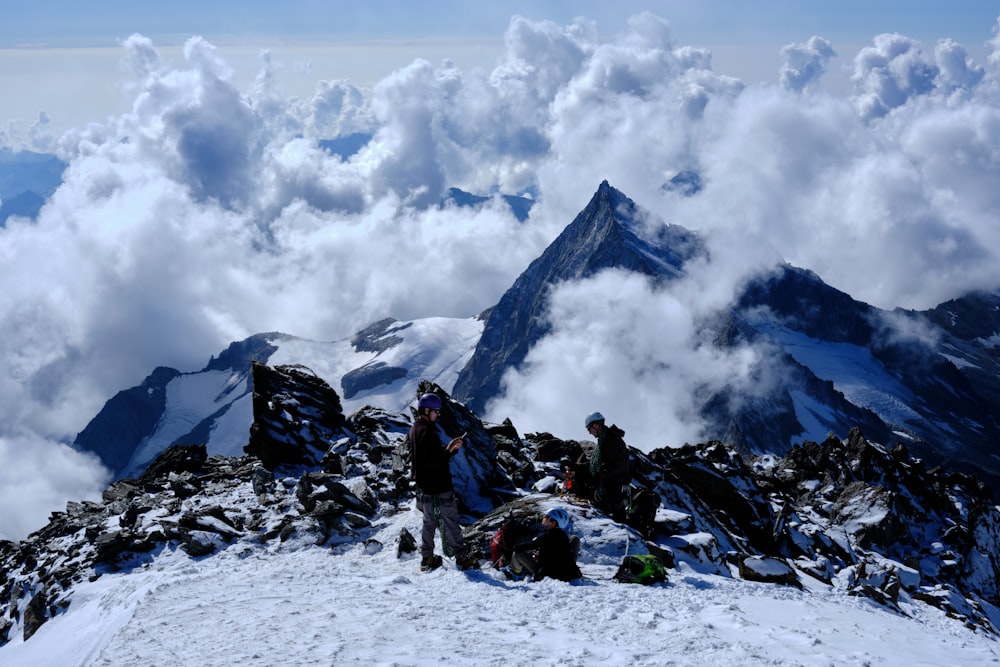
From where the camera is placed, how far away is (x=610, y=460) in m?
21.9

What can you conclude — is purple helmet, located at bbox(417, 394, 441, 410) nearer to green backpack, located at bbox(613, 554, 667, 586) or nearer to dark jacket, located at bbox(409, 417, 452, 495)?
dark jacket, located at bbox(409, 417, 452, 495)

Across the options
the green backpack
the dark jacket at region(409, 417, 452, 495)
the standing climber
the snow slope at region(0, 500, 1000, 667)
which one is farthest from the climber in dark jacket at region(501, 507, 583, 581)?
the dark jacket at region(409, 417, 452, 495)

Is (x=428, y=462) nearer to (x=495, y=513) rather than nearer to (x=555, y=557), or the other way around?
(x=555, y=557)

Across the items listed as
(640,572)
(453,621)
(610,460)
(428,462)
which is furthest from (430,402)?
(610,460)

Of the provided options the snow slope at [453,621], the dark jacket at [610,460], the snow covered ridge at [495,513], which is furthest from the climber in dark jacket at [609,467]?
the snow slope at [453,621]

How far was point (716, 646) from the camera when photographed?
13414 mm

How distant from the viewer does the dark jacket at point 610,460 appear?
21641 mm

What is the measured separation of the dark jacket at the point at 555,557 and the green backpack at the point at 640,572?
1.02m

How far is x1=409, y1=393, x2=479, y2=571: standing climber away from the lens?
18484 mm

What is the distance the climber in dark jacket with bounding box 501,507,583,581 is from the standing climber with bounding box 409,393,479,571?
4.27 feet

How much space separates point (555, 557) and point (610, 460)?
4833 millimetres

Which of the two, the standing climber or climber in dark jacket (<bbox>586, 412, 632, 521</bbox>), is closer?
the standing climber

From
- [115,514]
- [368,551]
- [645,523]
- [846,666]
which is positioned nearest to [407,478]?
[368,551]

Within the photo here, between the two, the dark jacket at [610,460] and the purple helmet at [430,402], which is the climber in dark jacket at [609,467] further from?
the purple helmet at [430,402]
